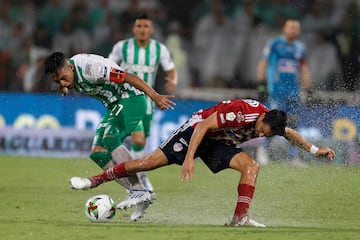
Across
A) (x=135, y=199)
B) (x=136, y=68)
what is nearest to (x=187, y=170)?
(x=135, y=199)

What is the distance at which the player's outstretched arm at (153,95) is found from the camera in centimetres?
1139

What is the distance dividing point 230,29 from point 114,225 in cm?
1139

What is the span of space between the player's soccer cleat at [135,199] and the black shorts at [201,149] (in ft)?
2.08

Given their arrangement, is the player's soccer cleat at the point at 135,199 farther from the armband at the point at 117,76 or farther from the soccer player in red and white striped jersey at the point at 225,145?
the armband at the point at 117,76

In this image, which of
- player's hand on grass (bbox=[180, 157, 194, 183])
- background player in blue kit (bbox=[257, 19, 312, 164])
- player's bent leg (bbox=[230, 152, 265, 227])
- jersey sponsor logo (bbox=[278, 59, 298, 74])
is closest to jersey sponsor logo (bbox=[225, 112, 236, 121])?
player's bent leg (bbox=[230, 152, 265, 227])

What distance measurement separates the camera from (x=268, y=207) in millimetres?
13141

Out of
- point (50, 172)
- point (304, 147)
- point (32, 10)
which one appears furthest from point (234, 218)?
point (32, 10)

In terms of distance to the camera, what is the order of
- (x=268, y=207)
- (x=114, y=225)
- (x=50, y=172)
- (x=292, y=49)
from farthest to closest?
(x=292, y=49) → (x=50, y=172) → (x=268, y=207) → (x=114, y=225)

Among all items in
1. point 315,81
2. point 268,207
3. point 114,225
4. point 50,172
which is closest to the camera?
point 114,225

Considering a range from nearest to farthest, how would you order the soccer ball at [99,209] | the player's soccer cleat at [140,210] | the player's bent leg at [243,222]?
1. the player's bent leg at [243,222]
2. the soccer ball at [99,209]
3. the player's soccer cleat at [140,210]

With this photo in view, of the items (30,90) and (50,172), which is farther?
(30,90)

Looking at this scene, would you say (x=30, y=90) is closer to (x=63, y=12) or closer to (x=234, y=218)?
(x=63, y=12)

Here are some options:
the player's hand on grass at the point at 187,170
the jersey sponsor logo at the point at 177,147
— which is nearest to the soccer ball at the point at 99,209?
the jersey sponsor logo at the point at 177,147

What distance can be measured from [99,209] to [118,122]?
170 cm
